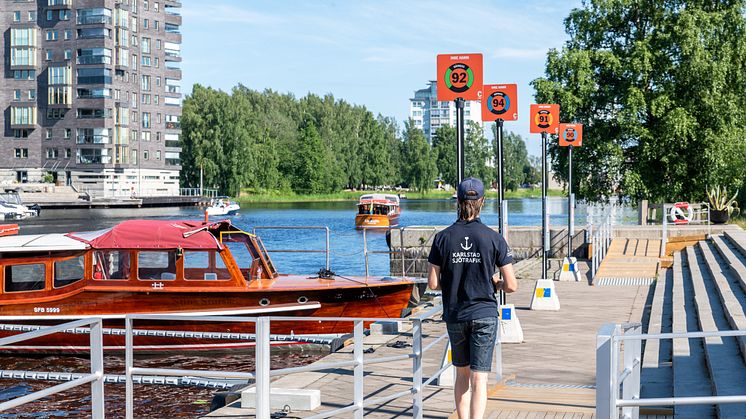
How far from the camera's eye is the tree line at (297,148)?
132m

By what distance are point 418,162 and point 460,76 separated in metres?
157

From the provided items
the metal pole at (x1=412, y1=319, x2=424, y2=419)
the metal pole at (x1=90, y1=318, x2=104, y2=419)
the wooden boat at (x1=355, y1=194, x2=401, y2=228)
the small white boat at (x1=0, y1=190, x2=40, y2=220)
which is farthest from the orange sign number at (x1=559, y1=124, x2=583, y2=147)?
the small white boat at (x1=0, y1=190, x2=40, y2=220)

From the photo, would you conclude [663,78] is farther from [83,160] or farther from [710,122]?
[83,160]

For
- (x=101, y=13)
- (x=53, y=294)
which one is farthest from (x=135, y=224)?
(x=101, y=13)

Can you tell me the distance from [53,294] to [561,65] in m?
33.1

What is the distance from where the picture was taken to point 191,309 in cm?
1970

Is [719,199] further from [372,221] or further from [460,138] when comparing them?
[460,138]

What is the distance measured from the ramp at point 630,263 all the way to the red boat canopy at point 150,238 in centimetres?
1019

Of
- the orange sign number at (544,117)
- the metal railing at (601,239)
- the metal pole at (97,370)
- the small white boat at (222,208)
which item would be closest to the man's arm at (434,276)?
the metal pole at (97,370)

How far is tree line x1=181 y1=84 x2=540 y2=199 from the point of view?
132 metres

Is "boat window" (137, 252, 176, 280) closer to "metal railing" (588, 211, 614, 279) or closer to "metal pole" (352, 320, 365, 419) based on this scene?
"metal railing" (588, 211, 614, 279)

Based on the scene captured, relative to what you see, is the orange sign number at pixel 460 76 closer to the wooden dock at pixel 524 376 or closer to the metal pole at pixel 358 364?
the wooden dock at pixel 524 376

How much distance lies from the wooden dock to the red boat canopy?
18.1 feet

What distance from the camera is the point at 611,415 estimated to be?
21.0 feet
